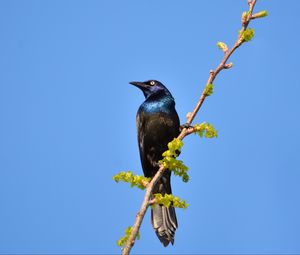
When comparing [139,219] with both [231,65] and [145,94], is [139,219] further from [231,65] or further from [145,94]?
[145,94]

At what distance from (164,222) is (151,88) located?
11.1 ft

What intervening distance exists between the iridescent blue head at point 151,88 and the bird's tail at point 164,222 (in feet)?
9.31

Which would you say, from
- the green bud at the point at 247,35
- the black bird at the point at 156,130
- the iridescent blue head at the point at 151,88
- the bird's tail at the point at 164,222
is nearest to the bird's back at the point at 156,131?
the black bird at the point at 156,130

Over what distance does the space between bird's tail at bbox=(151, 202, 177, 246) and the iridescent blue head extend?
2.84m

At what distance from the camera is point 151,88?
10.1 m

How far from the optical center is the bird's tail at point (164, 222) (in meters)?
7.27

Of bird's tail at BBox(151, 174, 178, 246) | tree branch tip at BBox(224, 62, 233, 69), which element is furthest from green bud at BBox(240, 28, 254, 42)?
bird's tail at BBox(151, 174, 178, 246)

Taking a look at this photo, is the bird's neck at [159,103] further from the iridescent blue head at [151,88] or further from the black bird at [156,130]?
the iridescent blue head at [151,88]

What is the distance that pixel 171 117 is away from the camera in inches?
369

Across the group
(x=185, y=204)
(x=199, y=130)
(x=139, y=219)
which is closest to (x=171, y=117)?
(x=199, y=130)

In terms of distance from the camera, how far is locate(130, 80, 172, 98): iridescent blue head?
9974 millimetres

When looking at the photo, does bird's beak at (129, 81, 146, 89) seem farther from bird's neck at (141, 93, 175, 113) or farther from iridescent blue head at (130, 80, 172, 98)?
bird's neck at (141, 93, 175, 113)

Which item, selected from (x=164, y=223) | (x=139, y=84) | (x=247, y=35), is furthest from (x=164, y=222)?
(x=139, y=84)

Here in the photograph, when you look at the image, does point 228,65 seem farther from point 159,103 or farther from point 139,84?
point 139,84
